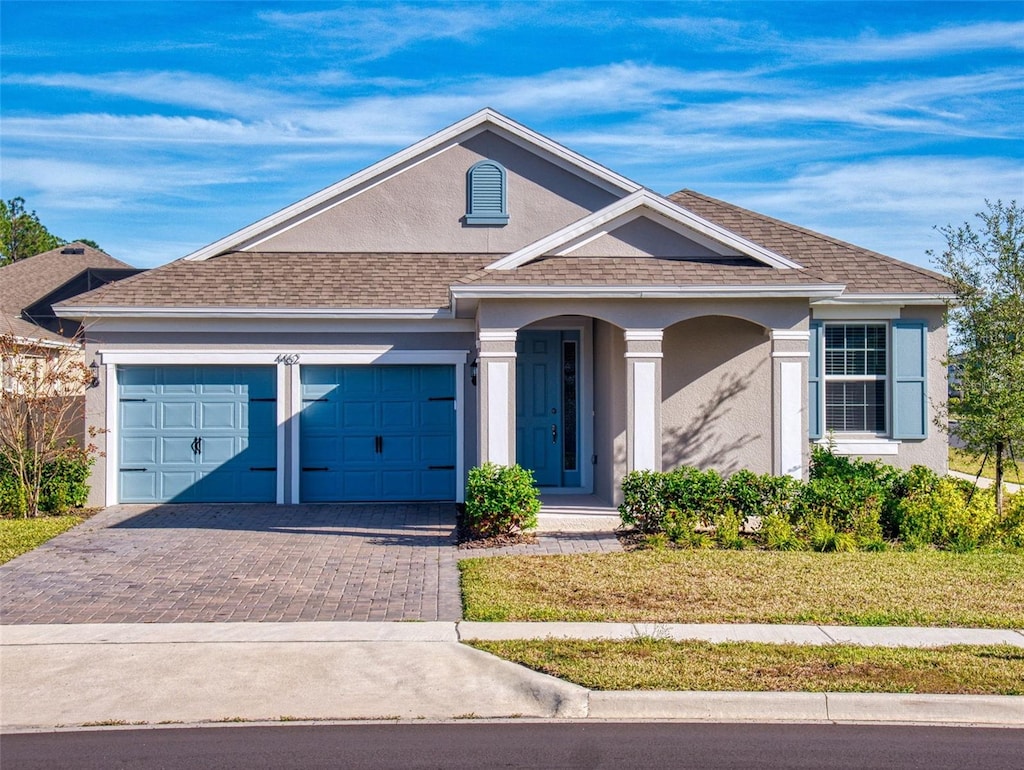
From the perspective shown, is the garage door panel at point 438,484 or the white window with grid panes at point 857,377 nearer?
the white window with grid panes at point 857,377

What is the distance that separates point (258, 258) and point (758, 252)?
8.94 m

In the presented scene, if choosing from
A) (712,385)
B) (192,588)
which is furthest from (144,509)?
(712,385)

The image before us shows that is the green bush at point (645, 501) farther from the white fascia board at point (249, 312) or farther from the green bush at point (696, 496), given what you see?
the white fascia board at point (249, 312)

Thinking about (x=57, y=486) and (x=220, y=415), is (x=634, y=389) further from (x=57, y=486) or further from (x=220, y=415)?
(x=57, y=486)

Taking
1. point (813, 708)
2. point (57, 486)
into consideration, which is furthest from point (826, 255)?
point (57, 486)

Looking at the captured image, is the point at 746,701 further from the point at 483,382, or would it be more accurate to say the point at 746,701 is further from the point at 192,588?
the point at 483,382

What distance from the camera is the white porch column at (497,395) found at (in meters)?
13.7

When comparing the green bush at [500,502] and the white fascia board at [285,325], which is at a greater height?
the white fascia board at [285,325]

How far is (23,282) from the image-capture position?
22781 millimetres

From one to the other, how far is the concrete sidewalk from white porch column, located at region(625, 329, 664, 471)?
520 cm

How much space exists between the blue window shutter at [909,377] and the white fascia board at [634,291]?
10.2 ft

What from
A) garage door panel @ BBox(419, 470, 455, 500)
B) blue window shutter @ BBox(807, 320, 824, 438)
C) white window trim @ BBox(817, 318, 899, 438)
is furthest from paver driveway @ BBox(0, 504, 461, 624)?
white window trim @ BBox(817, 318, 899, 438)

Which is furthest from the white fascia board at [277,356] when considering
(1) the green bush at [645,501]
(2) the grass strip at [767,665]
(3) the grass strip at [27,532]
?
(2) the grass strip at [767,665]

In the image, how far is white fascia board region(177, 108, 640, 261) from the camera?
17875 millimetres
